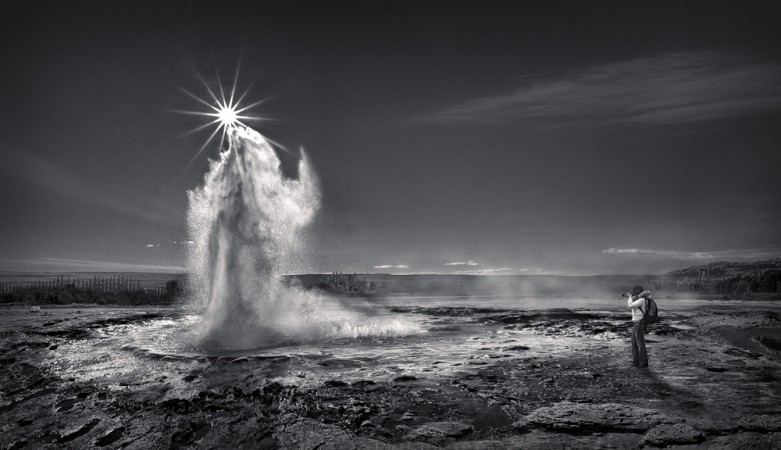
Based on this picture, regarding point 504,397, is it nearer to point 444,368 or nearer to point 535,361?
point 444,368

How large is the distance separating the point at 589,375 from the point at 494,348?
444 cm

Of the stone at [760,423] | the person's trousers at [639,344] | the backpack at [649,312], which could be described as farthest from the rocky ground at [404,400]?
the backpack at [649,312]

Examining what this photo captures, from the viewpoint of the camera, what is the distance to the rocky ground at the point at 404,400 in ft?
22.3

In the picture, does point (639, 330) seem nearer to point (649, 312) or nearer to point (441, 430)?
point (649, 312)

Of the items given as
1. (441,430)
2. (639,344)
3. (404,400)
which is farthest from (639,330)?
(441,430)

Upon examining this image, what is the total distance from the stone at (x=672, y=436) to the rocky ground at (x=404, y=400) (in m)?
0.03

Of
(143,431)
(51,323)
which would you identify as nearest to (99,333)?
(51,323)

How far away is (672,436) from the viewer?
255 inches

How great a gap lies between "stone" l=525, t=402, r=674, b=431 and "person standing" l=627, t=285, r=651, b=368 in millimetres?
3707

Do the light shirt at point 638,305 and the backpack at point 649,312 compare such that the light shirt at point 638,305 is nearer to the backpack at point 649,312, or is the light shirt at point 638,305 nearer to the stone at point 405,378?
the backpack at point 649,312

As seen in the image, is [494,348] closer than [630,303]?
No

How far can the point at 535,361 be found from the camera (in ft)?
40.4

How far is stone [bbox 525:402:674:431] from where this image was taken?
7016 millimetres

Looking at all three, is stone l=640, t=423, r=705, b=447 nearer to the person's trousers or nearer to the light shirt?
the person's trousers
